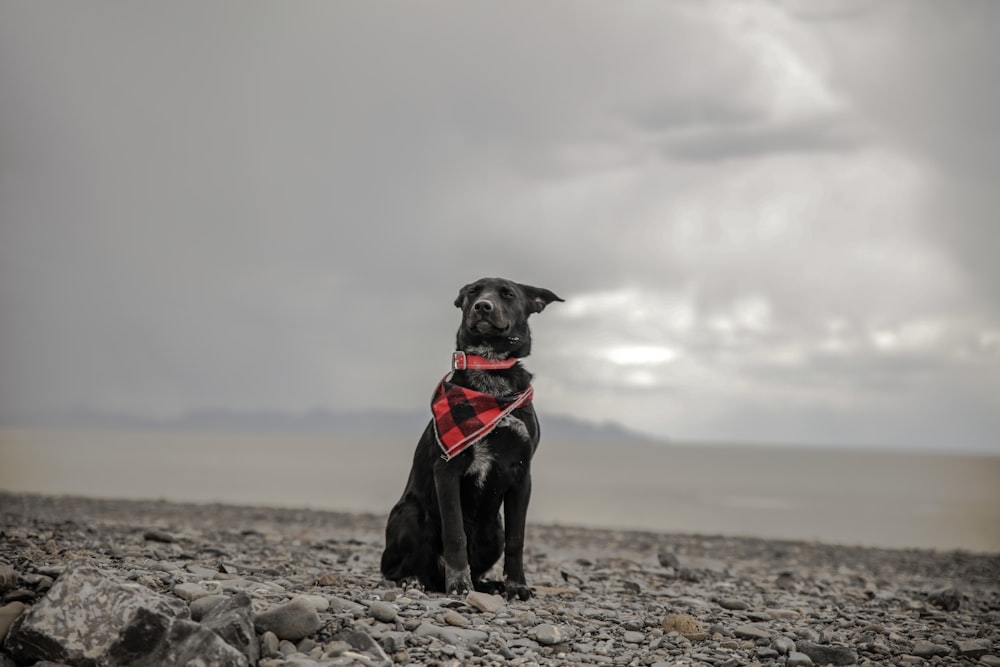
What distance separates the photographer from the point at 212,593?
6.15 m

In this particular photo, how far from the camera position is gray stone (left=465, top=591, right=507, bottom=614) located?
684cm

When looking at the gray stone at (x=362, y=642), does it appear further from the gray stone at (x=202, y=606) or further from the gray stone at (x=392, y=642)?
the gray stone at (x=202, y=606)

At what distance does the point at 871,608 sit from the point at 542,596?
418 cm

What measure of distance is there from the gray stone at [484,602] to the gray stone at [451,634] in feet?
2.27

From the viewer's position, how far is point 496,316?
24.3 ft

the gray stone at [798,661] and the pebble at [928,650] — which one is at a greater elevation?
the pebble at [928,650]

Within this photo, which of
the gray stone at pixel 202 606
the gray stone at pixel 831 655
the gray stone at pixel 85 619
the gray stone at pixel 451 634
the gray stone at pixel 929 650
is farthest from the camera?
the gray stone at pixel 929 650

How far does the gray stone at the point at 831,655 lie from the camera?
6465 mm

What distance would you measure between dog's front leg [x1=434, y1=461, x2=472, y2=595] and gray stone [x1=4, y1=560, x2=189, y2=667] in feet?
8.15

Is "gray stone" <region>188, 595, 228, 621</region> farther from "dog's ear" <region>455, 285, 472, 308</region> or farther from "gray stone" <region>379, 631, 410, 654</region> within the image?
"dog's ear" <region>455, 285, 472, 308</region>

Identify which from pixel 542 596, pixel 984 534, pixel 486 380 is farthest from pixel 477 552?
pixel 984 534

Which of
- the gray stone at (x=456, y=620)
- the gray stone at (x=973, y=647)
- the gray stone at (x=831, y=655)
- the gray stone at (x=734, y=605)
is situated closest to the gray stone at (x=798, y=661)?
the gray stone at (x=831, y=655)

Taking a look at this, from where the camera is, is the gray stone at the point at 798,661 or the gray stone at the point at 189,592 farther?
the gray stone at the point at 798,661

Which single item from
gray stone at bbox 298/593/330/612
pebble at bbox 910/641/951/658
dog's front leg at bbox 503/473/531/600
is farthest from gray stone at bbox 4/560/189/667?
pebble at bbox 910/641/951/658
